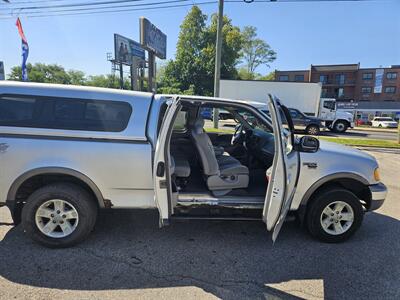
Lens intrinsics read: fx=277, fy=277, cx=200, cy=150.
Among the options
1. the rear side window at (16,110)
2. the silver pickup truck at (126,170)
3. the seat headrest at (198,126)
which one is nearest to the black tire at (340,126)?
the silver pickup truck at (126,170)

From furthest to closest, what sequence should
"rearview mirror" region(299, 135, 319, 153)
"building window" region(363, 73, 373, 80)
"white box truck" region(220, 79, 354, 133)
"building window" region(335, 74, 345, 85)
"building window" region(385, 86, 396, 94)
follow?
1. "building window" region(335, 74, 345, 85)
2. "building window" region(363, 73, 373, 80)
3. "building window" region(385, 86, 396, 94)
4. "white box truck" region(220, 79, 354, 133)
5. "rearview mirror" region(299, 135, 319, 153)

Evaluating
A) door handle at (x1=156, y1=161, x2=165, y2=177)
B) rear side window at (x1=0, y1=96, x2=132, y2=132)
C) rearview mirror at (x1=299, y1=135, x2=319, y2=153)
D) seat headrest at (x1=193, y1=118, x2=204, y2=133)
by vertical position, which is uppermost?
rear side window at (x1=0, y1=96, x2=132, y2=132)

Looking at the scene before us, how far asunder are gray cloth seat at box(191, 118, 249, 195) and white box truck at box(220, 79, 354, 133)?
18.6m

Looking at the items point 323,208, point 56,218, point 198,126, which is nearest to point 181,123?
point 198,126

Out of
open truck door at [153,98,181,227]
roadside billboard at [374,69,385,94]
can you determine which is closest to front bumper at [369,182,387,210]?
open truck door at [153,98,181,227]

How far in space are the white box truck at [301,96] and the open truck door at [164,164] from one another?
1946cm

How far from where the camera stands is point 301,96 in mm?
21750

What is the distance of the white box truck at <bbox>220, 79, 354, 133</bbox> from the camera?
2120 centimetres

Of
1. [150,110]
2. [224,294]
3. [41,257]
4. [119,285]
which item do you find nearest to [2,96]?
[150,110]

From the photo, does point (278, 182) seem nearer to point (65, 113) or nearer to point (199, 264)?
point (199, 264)

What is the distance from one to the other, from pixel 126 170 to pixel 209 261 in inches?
53.4

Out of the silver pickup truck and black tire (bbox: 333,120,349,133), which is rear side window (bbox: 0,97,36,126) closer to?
the silver pickup truck

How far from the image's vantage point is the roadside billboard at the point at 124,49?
31.2 m

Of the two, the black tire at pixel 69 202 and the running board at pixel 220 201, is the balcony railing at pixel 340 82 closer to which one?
the running board at pixel 220 201
